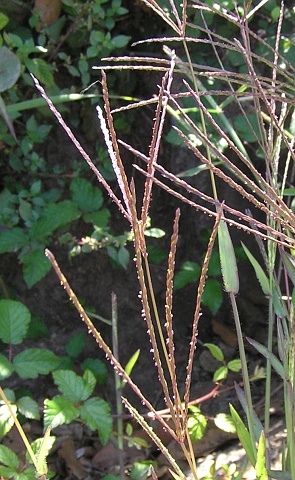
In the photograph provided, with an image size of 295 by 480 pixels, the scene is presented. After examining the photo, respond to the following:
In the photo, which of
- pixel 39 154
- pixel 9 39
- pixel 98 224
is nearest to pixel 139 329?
pixel 98 224

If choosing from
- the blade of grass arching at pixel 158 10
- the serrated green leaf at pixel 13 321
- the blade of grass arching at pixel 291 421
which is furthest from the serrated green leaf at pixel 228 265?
the serrated green leaf at pixel 13 321

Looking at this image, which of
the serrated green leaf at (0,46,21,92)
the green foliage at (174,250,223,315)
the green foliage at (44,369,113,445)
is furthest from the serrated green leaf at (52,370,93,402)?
the serrated green leaf at (0,46,21,92)

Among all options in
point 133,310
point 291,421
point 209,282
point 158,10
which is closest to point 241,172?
point 158,10

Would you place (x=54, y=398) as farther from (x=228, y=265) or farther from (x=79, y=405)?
(x=228, y=265)

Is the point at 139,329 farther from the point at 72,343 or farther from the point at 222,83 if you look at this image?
the point at 222,83

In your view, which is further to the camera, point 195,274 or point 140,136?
point 140,136

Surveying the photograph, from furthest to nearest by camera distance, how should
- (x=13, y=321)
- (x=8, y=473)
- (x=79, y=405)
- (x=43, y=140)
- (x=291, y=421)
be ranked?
(x=43, y=140)
(x=13, y=321)
(x=79, y=405)
(x=8, y=473)
(x=291, y=421)

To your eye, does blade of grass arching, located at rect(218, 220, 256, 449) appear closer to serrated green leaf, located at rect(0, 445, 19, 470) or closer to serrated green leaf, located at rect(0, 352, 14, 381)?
serrated green leaf, located at rect(0, 445, 19, 470)
